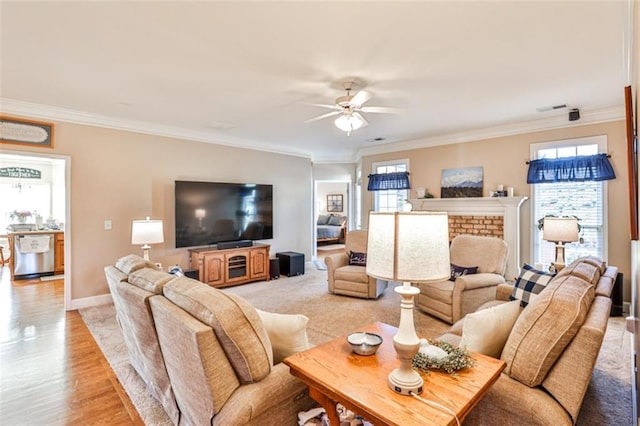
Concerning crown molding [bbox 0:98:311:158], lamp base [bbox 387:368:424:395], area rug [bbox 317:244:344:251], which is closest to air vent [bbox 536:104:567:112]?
lamp base [bbox 387:368:424:395]

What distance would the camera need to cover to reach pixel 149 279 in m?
1.91

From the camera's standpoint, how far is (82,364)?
9.29 feet

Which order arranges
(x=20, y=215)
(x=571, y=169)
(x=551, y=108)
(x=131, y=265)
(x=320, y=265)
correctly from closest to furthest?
(x=131, y=265) < (x=551, y=108) < (x=571, y=169) < (x=320, y=265) < (x=20, y=215)

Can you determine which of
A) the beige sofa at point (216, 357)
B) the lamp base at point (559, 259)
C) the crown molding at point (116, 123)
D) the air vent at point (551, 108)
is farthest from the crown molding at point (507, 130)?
the beige sofa at point (216, 357)

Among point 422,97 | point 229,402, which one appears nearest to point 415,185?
point 422,97

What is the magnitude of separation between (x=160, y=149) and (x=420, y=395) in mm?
5068

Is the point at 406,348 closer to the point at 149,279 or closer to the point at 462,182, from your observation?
the point at 149,279

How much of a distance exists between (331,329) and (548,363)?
242 centimetres

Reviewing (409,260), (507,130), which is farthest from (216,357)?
(507,130)

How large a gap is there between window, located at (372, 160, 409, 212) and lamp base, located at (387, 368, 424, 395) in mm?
5102

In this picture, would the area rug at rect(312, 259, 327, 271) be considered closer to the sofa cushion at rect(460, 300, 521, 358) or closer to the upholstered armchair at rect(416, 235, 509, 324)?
the upholstered armchair at rect(416, 235, 509, 324)

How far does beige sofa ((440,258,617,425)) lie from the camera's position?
52.6 inches

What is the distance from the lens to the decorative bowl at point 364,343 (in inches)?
62.9

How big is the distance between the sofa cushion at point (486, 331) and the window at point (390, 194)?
4.55 m
